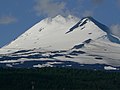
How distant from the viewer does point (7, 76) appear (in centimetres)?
16425

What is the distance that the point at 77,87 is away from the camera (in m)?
153

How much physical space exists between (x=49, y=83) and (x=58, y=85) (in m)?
5.76

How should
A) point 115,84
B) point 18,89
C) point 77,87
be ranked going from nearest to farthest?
point 18,89 < point 77,87 < point 115,84

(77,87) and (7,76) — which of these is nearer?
(77,87)

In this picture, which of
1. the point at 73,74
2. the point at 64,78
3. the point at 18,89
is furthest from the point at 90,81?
the point at 18,89

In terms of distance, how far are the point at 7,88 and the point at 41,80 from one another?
22.7 meters

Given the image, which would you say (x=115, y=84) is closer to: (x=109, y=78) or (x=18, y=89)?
(x=109, y=78)

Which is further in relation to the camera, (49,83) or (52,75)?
(52,75)

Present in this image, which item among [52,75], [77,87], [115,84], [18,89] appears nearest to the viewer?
[18,89]

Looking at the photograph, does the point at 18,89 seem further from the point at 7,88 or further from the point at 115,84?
the point at 115,84

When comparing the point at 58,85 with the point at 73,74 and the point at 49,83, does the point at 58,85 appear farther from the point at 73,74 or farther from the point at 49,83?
the point at 73,74

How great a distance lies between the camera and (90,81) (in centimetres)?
16975

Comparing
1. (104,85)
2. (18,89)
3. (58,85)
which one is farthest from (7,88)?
(104,85)

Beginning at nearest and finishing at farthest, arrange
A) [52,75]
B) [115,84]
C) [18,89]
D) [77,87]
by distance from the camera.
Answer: [18,89]
[77,87]
[115,84]
[52,75]
